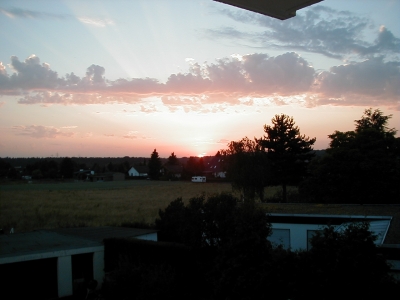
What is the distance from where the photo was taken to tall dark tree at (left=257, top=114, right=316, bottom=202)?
3800cm

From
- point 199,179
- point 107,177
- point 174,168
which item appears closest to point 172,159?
point 174,168

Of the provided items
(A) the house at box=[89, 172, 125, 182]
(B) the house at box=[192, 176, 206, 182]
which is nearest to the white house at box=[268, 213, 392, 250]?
(B) the house at box=[192, 176, 206, 182]

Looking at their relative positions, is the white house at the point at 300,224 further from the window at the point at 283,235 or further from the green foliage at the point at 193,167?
the green foliage at the point at 193,167

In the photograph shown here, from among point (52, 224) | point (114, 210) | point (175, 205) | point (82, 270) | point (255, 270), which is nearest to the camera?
point (255, 270)

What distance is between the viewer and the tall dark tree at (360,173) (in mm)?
32500

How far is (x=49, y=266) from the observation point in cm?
1503

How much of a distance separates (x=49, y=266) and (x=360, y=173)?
26.9 m

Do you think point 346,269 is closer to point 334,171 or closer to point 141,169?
point 334,171

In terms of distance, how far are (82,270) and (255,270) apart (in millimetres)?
9162

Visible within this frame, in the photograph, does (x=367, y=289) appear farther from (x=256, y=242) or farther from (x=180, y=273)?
(x=180, y=273)

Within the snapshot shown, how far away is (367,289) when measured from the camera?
7973mm

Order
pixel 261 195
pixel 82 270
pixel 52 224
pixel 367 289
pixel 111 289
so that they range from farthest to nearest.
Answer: pixel 261 195
pixel 52 224
pixel 82 270
pixel 111 289
pixel 367 289

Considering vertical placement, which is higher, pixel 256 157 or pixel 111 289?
pixel 256 157

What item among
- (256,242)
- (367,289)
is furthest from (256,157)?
(367,289)
